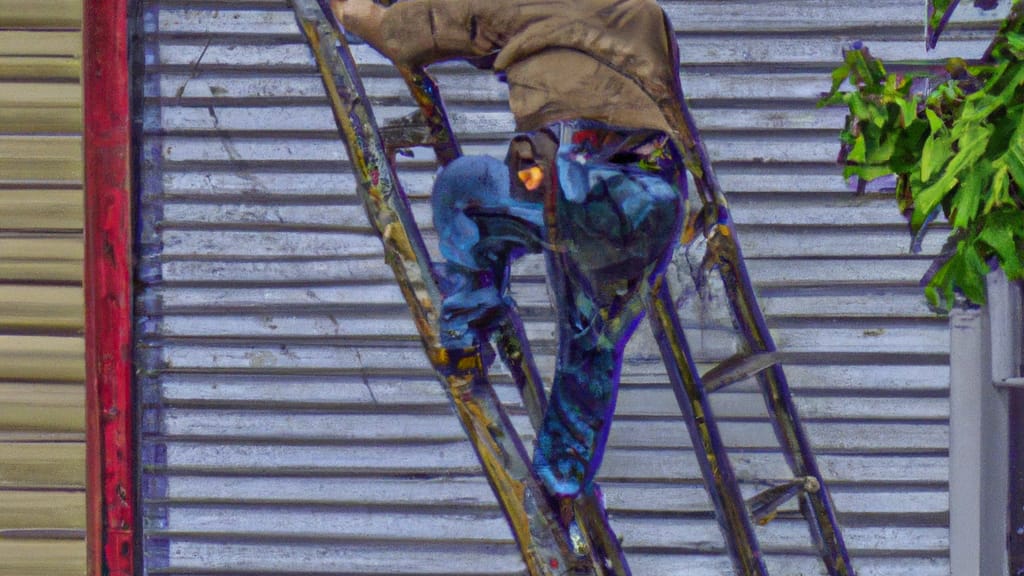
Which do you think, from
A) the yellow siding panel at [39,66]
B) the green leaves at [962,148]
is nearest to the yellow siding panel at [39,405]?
the yellow siding panel at [39,66]

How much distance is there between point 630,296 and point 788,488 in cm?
69

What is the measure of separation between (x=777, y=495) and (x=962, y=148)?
0.98 m

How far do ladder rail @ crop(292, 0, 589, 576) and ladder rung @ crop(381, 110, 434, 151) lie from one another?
23 cm

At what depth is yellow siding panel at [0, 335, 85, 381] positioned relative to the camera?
2.97m

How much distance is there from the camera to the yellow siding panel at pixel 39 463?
3000 mm

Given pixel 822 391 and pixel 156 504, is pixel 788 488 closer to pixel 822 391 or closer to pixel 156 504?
pixel 822 391

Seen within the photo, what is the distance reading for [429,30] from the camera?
230cm

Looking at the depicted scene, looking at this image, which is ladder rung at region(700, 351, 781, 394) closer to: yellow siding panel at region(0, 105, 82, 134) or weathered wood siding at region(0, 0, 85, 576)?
weathered wood siding at region(0, 0, 85, 576)

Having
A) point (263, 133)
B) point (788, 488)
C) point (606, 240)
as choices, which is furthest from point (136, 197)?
point (788, 488)

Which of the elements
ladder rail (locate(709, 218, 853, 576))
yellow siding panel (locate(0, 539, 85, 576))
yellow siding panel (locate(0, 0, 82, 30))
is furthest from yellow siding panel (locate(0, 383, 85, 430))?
ladder rail (locate(709, 218, 853, 576))

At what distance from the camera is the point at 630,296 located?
7.54ft

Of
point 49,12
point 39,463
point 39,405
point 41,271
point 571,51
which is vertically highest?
point 49,12

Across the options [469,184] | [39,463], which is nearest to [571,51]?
[469,184]

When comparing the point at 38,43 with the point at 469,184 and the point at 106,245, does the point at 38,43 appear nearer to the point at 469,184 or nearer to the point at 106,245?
the point at 106,245
